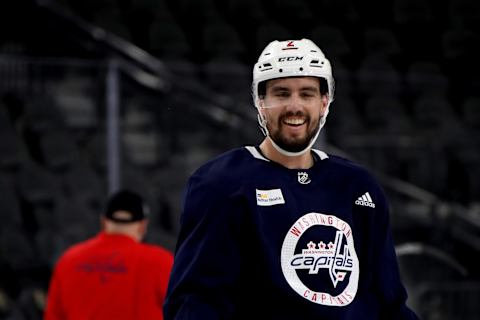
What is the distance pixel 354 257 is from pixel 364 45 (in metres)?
9.33

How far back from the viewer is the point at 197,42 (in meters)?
10.7

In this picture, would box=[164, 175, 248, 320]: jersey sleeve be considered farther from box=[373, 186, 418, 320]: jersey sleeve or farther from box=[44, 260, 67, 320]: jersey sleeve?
box=[44, 260, 67, 320]: jersey sleeve

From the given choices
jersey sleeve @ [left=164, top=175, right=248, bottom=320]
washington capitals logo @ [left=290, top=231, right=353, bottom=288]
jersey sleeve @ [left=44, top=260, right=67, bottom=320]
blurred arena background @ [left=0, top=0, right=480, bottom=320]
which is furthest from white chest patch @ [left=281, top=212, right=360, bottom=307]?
blurred arena background @ [left=0, top=0, right=480, bottom=320]

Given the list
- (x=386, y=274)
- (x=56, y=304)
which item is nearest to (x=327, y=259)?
(x=386, y=274)

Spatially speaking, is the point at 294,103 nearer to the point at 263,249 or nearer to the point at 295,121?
the point at 295,121

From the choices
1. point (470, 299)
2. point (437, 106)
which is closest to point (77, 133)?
point (470, 299)

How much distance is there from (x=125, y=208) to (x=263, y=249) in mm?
2520

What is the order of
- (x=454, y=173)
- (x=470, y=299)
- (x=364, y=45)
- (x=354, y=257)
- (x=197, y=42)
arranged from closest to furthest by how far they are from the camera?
(x=354, y=257) < (x=470, y=299) < (x=454, y=173) < (x=197, y=42) < (x=364, y=45)

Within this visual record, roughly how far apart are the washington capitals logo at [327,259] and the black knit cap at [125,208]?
2.45 m

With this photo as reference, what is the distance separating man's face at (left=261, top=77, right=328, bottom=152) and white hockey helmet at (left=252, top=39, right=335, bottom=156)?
0.02m

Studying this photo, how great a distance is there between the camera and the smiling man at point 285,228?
2.56 meters

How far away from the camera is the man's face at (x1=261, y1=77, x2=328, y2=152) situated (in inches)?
105

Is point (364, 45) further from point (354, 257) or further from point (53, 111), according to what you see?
point (354, 257)

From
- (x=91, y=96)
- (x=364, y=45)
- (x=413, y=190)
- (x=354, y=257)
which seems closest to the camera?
(x=354, y=257)
